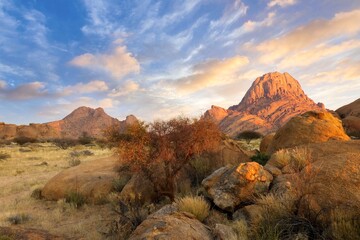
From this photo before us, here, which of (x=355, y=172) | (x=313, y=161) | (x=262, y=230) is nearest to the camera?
(x=262, y=230)

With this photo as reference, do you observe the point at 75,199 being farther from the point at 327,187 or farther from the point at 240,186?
the point at 327,187

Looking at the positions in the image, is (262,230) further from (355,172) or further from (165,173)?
(165,173)

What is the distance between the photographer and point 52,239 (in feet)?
27.8

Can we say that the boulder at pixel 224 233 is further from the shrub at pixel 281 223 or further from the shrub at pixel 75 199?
the shrub at pixel 75 199

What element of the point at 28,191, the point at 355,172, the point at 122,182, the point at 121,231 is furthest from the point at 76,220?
the point at 355,172

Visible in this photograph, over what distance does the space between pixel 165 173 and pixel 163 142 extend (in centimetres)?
135

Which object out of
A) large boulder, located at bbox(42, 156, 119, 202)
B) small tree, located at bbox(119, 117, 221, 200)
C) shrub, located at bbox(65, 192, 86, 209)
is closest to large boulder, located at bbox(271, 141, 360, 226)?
small tree, located at bbox(119, 117, 221, 200)

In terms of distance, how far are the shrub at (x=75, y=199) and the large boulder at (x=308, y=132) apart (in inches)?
341

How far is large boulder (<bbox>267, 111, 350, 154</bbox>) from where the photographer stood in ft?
46.4

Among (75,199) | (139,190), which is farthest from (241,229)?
(75,199)

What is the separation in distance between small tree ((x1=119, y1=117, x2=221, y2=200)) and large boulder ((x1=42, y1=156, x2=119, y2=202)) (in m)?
3.08

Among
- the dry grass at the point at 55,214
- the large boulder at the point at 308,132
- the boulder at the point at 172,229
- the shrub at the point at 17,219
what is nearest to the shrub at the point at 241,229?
the boulder at the point at 172,229

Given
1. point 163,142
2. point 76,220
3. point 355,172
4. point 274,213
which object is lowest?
point 76,220

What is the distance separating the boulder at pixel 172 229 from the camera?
6.49 metres
